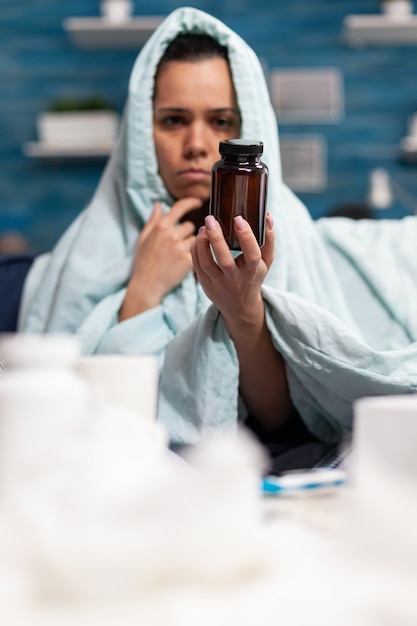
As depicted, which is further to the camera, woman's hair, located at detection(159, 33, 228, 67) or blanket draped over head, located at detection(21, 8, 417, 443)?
woman's hair, located at detection(159, 33, 228, 67)

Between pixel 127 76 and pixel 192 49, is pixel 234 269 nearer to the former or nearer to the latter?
pixel 192 49

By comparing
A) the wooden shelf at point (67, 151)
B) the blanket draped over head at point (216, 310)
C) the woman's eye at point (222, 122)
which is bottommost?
the blanket draped over head at point (216, 310)

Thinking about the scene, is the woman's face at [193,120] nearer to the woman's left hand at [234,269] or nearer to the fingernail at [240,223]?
the woman's left hand at [234,269]

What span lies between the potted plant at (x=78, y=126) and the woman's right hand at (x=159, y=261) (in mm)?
2543

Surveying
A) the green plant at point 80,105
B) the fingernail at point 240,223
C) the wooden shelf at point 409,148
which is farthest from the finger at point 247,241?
the green plant at point 80,105

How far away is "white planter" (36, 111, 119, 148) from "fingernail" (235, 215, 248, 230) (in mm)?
3169

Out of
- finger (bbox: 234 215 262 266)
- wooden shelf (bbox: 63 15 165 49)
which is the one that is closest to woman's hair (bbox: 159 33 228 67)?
finger (bbox: 234 215 262 266)

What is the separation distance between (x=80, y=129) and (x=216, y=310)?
2.99 m

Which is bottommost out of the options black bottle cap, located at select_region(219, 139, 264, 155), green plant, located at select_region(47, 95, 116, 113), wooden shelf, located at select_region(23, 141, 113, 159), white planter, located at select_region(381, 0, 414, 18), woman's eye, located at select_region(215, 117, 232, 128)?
wooden shelf, located at select_region(23, 141, 113, 159)

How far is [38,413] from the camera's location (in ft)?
1.81

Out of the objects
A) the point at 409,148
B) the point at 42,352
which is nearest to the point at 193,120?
the point at 42,352

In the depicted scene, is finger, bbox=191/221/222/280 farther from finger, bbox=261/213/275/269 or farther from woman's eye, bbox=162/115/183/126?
woman's eye, bbox=162/115/183/126

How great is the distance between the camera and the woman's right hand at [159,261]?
166 cm

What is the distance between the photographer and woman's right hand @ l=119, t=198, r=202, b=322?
166 centimetres
